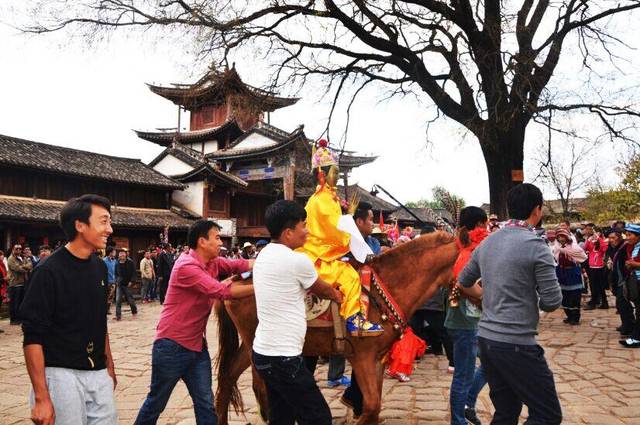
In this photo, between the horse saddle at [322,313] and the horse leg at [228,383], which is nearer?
the horse saddle at [322,313]

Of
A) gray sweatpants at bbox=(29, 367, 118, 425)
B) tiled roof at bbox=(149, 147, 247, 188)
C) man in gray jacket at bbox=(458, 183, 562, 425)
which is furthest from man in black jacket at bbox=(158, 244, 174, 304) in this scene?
man in gray jacket at bbox=(458, 183, 562, 425)

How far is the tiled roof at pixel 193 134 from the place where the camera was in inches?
1302

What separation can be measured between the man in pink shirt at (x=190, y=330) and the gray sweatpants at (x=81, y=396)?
0.65 meters

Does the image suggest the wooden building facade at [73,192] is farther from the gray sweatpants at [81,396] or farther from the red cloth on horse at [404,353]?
the gray sweatpants at [81,396]

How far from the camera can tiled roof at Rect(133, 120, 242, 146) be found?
33.1m

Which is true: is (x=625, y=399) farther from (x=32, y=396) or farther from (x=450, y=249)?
(x=32, y=396)

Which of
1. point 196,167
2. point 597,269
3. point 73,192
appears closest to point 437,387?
point 597,269

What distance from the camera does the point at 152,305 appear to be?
666 inches

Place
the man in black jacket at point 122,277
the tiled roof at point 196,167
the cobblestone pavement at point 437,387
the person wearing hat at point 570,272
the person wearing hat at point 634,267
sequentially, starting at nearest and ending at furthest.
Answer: the cobblestone pavement at point 437,387, the person wearing hat at point 634,267, the person wearing hat at point 570,272, the man in black jacket at point 122,277, the tiled roof at point 196,167

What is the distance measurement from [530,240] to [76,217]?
2.49 m

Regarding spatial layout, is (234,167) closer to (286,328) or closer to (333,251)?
(333,251)

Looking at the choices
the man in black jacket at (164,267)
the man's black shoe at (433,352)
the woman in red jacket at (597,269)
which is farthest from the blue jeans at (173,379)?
the man in black jacket at (164,267)

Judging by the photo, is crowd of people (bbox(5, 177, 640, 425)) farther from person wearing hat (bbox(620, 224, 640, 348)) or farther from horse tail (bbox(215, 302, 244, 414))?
person wearing hat (bbox(620, 224, 640, 348))

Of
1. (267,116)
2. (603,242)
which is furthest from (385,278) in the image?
(267,116)
